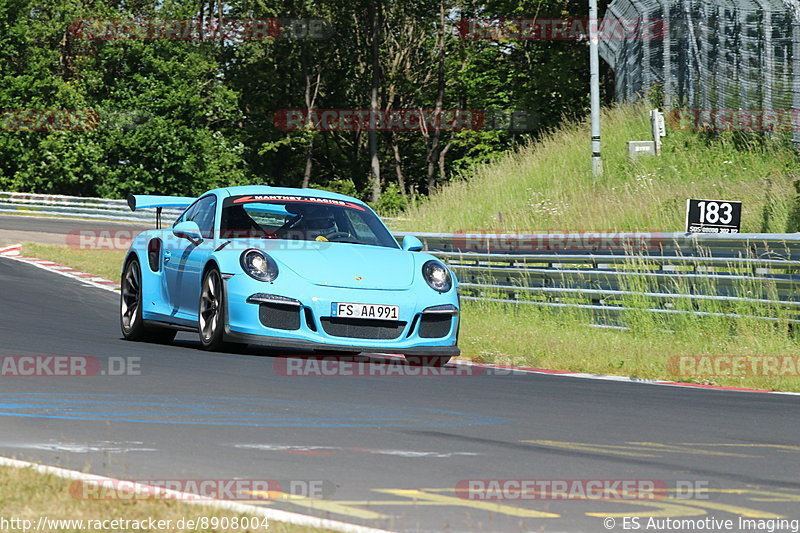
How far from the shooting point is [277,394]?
8406mm

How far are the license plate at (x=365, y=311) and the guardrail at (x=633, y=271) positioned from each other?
460cm

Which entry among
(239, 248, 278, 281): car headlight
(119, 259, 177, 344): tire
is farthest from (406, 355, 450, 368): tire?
(119, 259, 177, 344): tire

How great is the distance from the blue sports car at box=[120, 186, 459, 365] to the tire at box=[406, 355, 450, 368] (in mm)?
12

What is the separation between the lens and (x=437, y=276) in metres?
10.8

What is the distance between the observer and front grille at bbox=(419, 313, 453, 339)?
10.5 meters

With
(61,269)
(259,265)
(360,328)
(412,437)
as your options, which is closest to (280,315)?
(259,265)

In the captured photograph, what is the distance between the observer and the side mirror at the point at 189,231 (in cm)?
1110

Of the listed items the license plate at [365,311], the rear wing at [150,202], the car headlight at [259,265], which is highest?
the rear wing at [150,202]

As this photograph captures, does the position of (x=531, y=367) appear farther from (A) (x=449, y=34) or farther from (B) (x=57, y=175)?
(A) (x=449, y=34)

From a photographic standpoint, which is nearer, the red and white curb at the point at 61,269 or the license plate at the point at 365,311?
the license plate at the point at 365,311

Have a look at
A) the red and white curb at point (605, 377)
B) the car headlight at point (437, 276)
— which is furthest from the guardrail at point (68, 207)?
the car headlight at point (437, 276)

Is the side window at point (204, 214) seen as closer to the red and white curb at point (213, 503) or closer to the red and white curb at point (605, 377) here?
the red and white curb at point (605, 377)

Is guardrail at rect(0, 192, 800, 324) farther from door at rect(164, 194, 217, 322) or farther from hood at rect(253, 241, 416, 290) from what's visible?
door at rect(164, 194, 217, 322)

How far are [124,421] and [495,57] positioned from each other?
51956 mm
